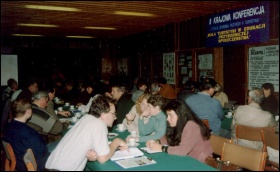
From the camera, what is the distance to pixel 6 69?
1304cm

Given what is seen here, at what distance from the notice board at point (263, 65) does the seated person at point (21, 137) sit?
14.6 feet

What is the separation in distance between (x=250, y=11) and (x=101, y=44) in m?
8.53

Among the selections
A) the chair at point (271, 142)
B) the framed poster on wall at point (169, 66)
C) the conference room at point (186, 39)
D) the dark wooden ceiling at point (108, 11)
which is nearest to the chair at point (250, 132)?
the chair at point (271, 142)

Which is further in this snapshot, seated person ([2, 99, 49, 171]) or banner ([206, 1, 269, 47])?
banner ([206, 1, 269, 47])

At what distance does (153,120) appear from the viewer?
3.95 metres

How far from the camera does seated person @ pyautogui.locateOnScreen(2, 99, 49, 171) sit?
10.6 ft

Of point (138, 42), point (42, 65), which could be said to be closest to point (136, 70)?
point (138, 42)

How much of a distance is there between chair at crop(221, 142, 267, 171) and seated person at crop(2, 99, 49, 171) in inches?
79.6

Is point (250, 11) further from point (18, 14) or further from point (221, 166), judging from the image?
point (18, 14)

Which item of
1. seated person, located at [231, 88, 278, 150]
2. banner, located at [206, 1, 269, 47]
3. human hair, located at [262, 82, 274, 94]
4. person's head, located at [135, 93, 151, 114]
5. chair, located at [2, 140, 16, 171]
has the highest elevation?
banner, located at [206, 1, 269, 47]

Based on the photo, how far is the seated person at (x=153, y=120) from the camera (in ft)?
12.1

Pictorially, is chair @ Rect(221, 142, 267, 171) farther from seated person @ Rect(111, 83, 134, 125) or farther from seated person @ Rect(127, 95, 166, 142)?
seated person @ Rect(111, 83, 134, 125)

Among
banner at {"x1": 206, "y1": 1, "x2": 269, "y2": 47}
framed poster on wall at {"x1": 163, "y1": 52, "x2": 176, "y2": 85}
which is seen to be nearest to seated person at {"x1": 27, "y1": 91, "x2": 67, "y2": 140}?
banner at {"x1": 206, "y1": 1, "x2": 269, "y2": 47}

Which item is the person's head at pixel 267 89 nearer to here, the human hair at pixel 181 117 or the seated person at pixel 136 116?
the seated person at pixel 136 116
